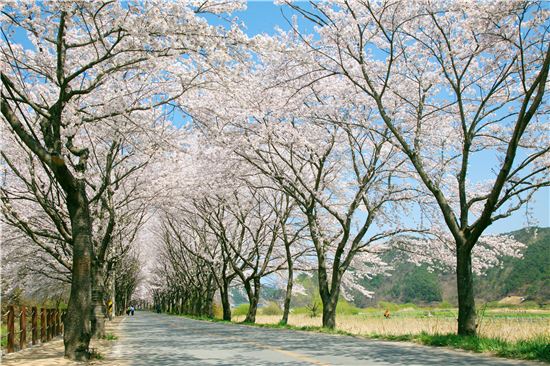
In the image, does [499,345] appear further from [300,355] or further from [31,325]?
[31,325]

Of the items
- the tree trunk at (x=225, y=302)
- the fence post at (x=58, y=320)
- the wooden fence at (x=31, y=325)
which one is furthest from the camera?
the tree trunk at (x=225, y=302)

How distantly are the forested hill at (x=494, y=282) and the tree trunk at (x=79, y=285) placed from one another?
2781 inches

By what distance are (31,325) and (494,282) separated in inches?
4810

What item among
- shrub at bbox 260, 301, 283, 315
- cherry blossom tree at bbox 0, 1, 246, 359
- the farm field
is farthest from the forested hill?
cherry blossom tree at bbox 0, 1, 246, 359

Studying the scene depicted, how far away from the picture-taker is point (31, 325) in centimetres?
2017

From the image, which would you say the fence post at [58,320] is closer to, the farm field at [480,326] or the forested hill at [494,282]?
the farm field at [480,326]

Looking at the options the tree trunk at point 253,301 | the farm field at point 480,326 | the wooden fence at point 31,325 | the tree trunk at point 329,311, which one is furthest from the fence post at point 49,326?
the tree trunk at point 253,301

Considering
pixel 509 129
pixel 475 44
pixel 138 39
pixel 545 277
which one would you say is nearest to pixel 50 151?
pixel 138 39

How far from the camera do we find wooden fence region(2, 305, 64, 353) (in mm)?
13797

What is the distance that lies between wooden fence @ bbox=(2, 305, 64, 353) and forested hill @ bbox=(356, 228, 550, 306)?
6509 centimetres

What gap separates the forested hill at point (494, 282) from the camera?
368 ft

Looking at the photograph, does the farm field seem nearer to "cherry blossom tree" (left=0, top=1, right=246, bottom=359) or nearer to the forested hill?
"cherry blossom tree" (left=0, top=1, right=246, bottom=359)

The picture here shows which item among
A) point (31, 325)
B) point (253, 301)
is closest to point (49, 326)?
point (31, 325)

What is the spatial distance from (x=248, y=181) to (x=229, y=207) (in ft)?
20.2
